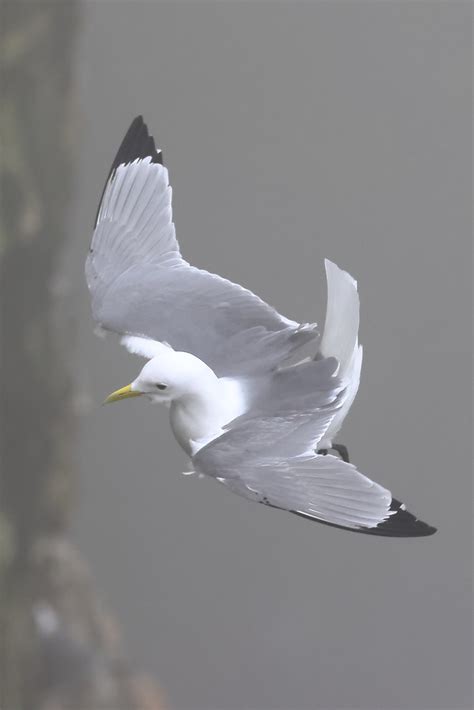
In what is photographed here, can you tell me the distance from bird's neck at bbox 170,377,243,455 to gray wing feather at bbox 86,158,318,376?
0.04m

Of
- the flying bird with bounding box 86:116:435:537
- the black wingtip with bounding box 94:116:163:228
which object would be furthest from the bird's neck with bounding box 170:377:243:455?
the black wingtip with bounding box 94:116:163:228

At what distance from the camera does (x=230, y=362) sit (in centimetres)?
66

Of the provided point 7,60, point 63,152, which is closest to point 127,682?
point 63,152

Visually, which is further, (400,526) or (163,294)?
(163,294)

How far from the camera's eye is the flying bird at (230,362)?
563mm

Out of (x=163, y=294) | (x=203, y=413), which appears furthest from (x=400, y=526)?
(x=163, y=294)

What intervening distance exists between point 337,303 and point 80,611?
1961mm

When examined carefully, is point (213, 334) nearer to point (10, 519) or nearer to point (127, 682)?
point (10, 519)

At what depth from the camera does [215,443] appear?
0.58 m

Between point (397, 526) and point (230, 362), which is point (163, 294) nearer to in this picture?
point (230, 362)

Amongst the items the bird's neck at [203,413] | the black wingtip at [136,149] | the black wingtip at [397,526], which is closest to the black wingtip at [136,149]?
the black wingtip at [136,149]

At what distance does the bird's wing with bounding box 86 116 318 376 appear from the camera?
0.67 meters

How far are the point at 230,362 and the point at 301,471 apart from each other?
11cm

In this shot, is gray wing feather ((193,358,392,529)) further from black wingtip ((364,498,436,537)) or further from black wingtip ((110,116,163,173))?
black wingtip ((110,116,163,173))
